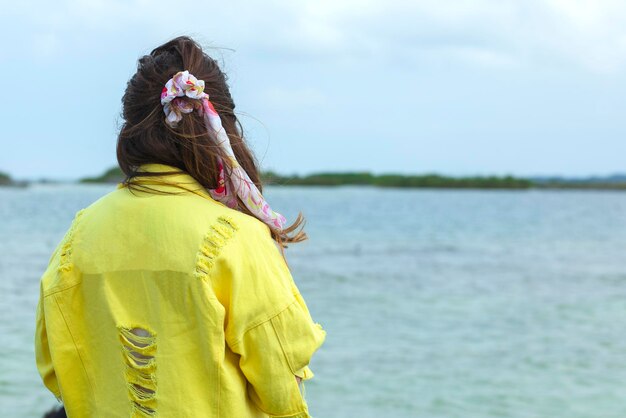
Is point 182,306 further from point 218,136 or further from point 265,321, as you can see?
point 218,136

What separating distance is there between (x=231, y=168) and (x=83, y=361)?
48cm

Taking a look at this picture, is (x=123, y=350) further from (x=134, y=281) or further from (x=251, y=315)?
(x=251, y=315)

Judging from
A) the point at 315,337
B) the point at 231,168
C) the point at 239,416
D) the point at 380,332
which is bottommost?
the point at 380,332

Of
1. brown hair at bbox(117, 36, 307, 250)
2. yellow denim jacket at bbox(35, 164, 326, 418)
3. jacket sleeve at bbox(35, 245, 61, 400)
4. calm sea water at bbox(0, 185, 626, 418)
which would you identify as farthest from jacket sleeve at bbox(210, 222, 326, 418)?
calm sea water at bbox(0, 185, 626, 418)

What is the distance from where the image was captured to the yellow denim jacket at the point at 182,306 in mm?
1545

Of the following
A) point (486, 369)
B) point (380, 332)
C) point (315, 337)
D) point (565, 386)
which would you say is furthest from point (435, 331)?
point (315, 337)

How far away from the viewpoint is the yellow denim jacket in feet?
5.07

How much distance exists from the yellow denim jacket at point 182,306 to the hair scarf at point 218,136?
0.04 meters

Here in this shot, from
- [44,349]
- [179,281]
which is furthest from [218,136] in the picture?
[44,349]

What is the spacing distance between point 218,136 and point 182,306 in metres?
0.33

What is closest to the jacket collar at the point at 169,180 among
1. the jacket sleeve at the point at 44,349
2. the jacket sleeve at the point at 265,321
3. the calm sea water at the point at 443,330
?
the jacket sleeve at the point at 265,321

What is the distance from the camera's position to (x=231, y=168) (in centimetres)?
163

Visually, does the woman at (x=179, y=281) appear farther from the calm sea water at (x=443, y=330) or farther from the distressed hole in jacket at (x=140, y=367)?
the calm sea water at (x=443, y=330)

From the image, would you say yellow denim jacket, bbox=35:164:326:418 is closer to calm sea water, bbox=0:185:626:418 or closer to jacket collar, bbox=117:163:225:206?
jacket collar, bbox=117:163:225:206
